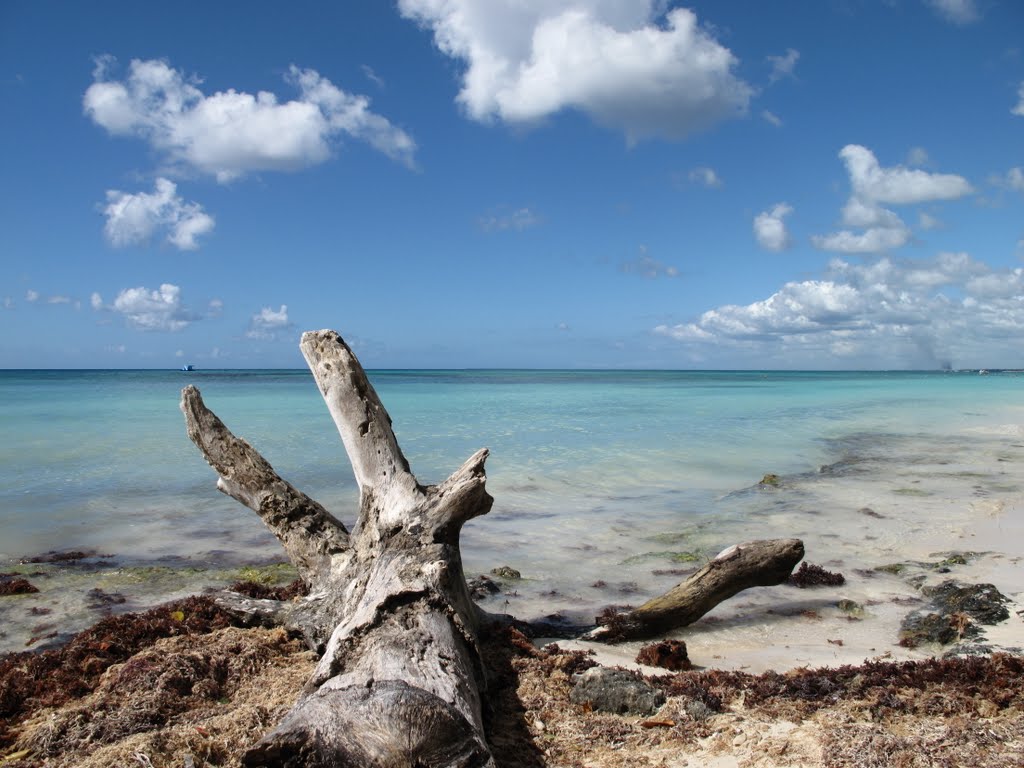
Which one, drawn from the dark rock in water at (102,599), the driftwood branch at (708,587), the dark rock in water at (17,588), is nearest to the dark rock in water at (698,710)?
the driftwood branch at (708,587)

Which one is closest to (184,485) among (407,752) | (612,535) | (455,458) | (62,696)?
(455,458)

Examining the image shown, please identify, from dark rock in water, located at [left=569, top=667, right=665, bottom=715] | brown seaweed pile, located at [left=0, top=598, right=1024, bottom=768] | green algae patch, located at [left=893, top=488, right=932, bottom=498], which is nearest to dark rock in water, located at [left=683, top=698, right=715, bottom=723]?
brown seaweed pile, located at [left=0, top=598, right=1024, bottom=768]

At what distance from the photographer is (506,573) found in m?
7.39

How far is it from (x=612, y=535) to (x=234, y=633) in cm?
536

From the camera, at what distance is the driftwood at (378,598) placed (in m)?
2.91

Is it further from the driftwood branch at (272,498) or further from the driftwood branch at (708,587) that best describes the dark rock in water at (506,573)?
the driftwood branch at (272,498)

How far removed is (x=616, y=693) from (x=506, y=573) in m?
3.41

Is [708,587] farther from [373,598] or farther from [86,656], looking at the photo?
[86,656]

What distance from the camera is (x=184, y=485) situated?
12773 millimetres

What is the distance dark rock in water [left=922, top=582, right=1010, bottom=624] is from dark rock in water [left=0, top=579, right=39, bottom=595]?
27.4 feet

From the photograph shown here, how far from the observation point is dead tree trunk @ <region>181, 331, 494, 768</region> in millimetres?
2895


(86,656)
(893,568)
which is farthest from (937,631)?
(86,656)

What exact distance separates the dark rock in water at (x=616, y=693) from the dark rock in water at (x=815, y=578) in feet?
11.3

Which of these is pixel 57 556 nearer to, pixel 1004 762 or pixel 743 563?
pixel 743 563
